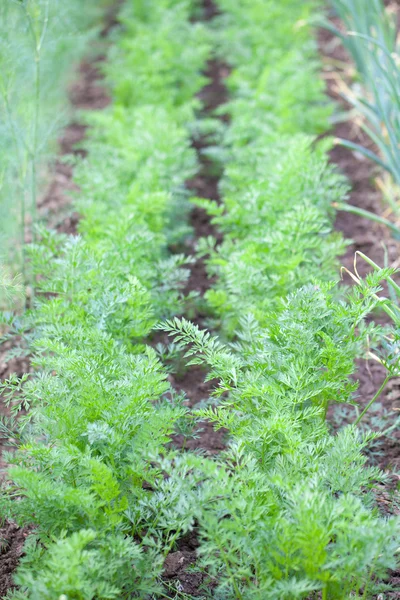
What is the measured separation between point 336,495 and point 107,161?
2.29 metres

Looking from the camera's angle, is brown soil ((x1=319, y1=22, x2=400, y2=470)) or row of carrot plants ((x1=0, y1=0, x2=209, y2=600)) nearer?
row of carrot plants ((x1=0, y1=0, x2=209, y2=600))

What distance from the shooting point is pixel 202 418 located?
7.57 ft

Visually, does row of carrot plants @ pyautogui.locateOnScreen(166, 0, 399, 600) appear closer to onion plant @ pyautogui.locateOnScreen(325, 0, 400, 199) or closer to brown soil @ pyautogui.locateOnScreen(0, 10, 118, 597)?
onion plant @ pyautogui.locateOnScreen(325, 0, 400, 199)

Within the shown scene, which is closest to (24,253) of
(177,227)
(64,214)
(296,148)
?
(64,214)

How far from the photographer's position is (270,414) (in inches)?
81.8

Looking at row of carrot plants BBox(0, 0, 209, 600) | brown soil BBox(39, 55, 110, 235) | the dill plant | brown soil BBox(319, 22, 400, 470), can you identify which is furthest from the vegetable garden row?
brown soil BBox(39, 55, 110, 235)

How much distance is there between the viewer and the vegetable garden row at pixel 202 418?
1711mm

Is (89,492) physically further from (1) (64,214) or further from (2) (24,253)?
(1) (64,214)

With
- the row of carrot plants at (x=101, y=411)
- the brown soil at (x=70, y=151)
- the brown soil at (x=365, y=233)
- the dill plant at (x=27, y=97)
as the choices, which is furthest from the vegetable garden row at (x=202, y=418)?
the brown soil at (x=70, y=151)

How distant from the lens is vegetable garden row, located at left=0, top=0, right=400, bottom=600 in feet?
5.61

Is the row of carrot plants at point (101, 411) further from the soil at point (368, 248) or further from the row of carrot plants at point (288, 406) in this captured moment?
the soil at point (368, 248)

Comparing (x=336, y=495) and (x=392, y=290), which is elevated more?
(x=392, y=290)

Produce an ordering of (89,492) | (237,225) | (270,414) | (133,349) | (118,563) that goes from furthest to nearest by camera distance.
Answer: (237,225) < (133,349) < (270,414) < (89,492) < (118,563)

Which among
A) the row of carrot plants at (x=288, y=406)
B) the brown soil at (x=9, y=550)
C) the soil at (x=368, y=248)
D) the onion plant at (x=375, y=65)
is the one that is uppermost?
the onion plant at (x=375, y=65)
